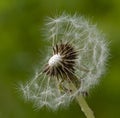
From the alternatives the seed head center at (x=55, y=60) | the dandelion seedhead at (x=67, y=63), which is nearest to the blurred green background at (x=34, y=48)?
the dandelion seedhead at (x=67, y=63)

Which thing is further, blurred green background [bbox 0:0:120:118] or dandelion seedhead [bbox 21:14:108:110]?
blurred green background [bbox 0:0:120:118]

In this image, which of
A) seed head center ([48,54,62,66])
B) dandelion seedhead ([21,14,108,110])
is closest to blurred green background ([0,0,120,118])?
dandelion seedhead ([21,14,108,110])

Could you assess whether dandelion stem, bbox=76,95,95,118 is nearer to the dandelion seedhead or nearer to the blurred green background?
the dandelion seedhead

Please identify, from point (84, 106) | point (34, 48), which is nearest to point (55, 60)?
point (84, 106)

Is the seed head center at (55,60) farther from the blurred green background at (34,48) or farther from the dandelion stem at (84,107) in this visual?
the blurred green background at (34,48)

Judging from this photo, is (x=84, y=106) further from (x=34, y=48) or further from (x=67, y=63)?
(x=34, y=48)
